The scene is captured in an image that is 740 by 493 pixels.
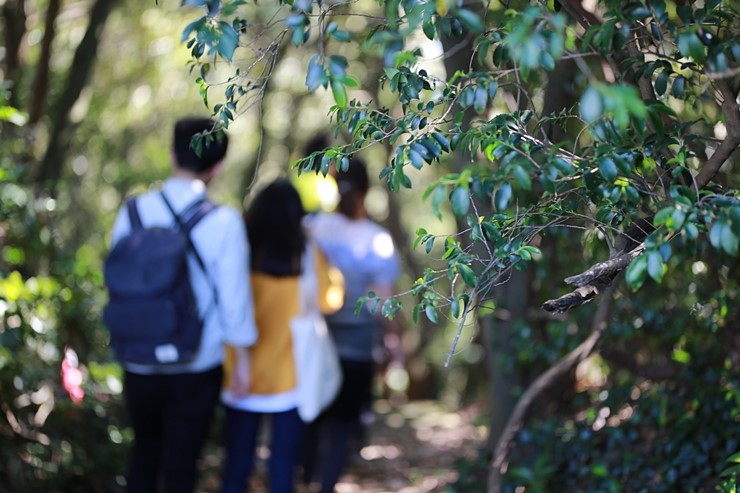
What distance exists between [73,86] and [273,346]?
2.35m

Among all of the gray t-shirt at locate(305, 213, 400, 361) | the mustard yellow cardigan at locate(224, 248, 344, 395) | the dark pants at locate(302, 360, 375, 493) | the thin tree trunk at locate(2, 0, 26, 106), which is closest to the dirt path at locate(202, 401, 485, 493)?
the dark pants at locate(302, 360, 375, 493)

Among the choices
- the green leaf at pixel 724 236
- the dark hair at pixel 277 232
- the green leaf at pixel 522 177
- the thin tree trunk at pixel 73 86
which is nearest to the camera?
the green leaf at pixel 724 236

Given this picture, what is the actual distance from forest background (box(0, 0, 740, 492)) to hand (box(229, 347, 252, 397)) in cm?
77

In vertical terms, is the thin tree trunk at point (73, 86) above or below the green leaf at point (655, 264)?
below

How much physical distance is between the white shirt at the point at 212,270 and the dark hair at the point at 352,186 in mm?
1111

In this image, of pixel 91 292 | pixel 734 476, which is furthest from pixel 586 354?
pixel 91 292

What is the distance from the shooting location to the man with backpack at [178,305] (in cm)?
319

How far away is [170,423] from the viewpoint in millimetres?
3377

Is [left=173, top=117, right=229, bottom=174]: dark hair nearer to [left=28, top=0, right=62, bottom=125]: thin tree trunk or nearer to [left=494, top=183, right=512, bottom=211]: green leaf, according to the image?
[left=494, top=183, right=512, bottom=211]: green leaf

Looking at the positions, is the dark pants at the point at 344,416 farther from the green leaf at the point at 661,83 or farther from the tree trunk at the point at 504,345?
the green leaf at the point at 661,83

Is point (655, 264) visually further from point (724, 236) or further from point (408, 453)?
point (408, 453)

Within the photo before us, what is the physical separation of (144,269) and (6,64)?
8.83ft

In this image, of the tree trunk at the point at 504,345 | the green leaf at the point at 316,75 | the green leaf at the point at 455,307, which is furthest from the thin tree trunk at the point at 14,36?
the green leaf at the point at 455,307

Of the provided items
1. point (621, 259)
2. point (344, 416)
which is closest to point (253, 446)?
point (344, 416)
